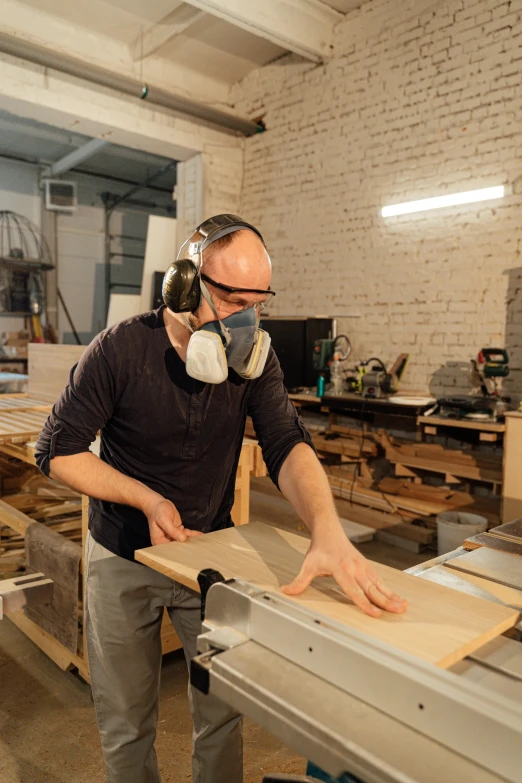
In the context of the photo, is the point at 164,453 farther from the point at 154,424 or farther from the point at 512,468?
the point at 512,468

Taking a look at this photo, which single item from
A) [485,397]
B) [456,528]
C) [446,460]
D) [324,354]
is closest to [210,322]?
[456,528]

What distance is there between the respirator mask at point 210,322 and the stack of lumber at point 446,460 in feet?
11.3

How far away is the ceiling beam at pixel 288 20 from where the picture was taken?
4898 millimetres

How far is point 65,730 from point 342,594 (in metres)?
1.78

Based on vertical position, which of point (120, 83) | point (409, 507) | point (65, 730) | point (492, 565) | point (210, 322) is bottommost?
point (65, 730)

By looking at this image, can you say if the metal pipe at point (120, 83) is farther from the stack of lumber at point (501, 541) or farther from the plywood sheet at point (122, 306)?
the stack of lumber at point (501, 541)

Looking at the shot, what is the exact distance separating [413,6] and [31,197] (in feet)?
21.8

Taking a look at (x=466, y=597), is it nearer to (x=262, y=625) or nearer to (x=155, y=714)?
(x=262, y=625)

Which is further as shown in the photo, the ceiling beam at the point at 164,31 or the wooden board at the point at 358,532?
the ceiling beam at the point at 164,31

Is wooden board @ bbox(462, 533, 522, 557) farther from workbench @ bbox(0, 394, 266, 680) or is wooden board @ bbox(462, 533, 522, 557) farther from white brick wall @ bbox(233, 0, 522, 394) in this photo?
white brick wall @ bbox(233, 0, 522, 394)

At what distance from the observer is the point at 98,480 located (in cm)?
145

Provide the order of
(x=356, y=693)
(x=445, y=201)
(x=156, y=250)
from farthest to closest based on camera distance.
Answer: (x=156, y=250)
(x=445, y=201)
(x=356, y=693)

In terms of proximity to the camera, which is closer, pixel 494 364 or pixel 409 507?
pixel 494 364

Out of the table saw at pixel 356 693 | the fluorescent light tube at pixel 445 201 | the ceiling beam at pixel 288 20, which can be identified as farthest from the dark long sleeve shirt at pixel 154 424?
the ceiling beam at pixel 288 20
